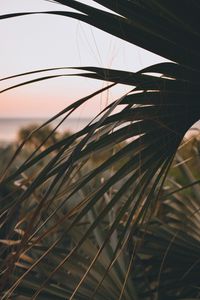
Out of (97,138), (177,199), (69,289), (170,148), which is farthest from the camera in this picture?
(177,199)

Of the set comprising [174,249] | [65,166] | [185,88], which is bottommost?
[174,249]

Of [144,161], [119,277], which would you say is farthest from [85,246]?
[144,161]

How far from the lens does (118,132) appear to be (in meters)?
0.87

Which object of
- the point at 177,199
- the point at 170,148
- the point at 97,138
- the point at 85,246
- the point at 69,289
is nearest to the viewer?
the point at 97,138

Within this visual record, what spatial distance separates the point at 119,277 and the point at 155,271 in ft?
0.70

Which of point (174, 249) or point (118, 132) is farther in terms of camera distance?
point (174, 249)

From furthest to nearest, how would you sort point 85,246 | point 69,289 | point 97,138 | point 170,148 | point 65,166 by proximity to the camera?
point 85,246
point 69,289
point 170,148
point 97,138
point 65,166

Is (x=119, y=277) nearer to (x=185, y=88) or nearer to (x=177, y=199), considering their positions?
(x=177, y=199)

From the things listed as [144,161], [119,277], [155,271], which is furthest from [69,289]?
[144,161]

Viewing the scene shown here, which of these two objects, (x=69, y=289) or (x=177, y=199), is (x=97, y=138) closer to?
(x=69, y=289)

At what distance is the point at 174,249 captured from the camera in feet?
5.20

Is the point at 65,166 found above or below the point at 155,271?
above

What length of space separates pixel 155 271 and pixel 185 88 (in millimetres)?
880

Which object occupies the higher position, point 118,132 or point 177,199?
point 118,132
